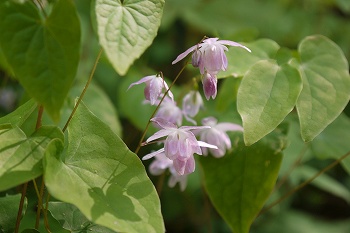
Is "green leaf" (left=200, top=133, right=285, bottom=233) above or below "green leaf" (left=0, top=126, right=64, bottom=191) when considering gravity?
below

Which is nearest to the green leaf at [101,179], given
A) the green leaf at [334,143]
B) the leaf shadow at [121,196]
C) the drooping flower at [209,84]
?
the leaf shadow at [121,196]

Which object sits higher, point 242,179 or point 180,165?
point 180,165

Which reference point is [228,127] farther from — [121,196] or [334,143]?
[121,196]

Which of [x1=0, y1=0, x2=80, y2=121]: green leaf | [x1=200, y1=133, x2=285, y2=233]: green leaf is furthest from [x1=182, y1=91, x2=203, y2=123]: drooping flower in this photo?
[x1=0, y1=0, x2=80, y2=121]: green leaf

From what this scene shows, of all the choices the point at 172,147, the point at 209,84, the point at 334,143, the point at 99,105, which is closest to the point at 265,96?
the point at 209,84

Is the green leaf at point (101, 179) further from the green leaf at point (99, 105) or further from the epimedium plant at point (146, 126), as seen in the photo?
the green leaf at point (99, 105)

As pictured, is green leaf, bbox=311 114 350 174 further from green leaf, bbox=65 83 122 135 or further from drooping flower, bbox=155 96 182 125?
green leaf, bbox=65 83 122 135
